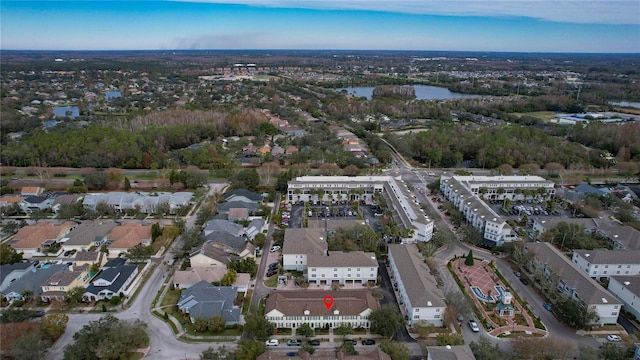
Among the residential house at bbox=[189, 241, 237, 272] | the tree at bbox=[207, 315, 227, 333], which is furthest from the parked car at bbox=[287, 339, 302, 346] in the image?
the residential house at bbox=[189, 241, 237, 272]

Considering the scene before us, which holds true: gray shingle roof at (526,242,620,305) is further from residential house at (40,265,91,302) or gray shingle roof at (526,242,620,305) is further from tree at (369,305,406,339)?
residential house at (40,265,91,302)

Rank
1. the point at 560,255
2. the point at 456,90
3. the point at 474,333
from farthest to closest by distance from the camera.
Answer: the point at 456,90
the point at 560,255
the point at 474,333

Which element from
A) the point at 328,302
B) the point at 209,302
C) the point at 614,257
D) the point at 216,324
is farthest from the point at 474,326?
the point at 209,302

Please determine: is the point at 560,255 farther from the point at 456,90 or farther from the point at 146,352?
the point at 456,90

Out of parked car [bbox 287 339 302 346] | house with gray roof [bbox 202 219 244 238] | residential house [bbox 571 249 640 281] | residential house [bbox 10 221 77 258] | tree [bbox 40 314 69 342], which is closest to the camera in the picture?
tree [bbox 40 314 69 342]

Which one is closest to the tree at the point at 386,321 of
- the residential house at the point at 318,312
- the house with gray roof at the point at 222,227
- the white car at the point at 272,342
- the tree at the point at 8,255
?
the residential house at the point at 318,312

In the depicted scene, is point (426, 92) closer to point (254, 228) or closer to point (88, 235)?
point (254, 228)

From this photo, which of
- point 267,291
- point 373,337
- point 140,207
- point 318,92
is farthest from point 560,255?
point 318,92
